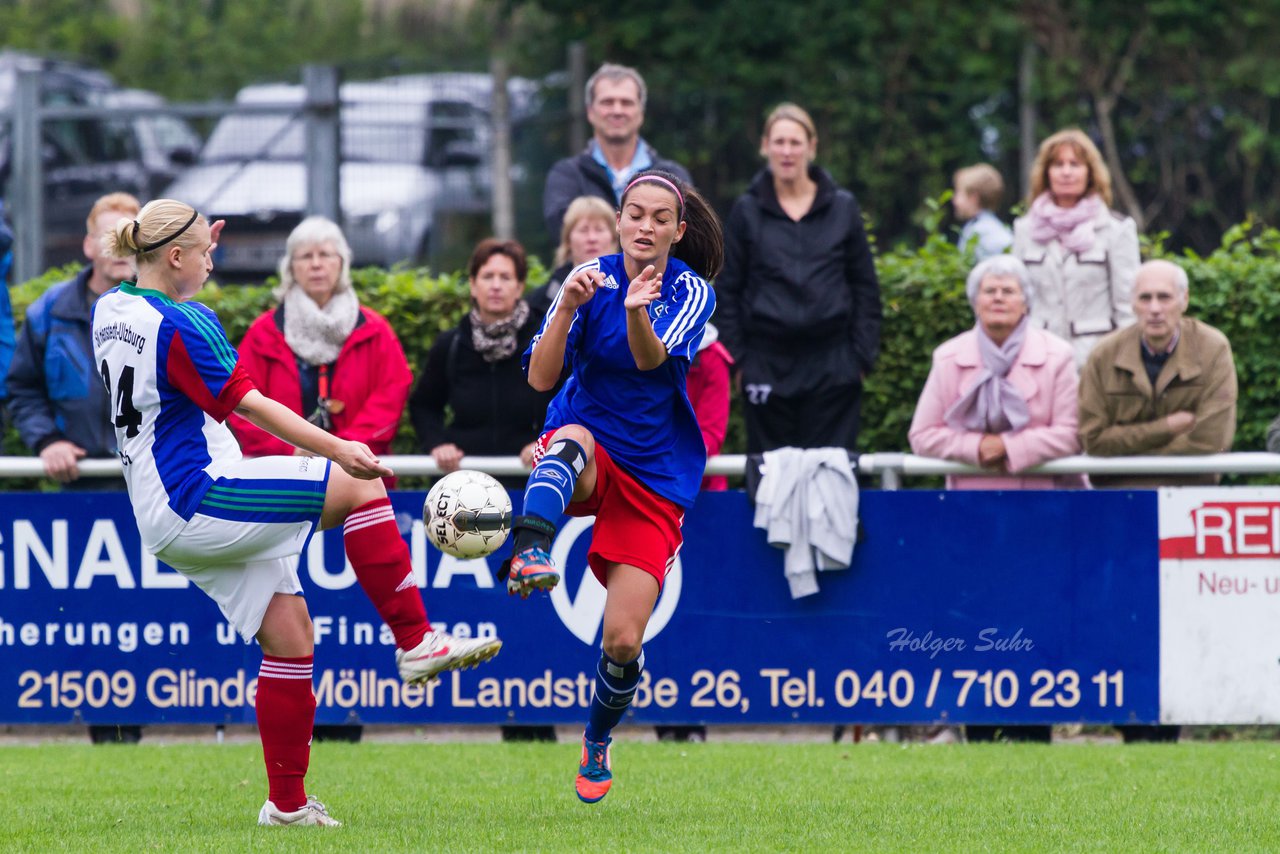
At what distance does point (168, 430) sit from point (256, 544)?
46cm

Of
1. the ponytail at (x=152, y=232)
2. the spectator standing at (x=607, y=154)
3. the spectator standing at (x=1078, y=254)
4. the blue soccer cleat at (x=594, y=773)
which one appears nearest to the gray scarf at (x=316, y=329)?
the spectator standing at (x=607, y=154)

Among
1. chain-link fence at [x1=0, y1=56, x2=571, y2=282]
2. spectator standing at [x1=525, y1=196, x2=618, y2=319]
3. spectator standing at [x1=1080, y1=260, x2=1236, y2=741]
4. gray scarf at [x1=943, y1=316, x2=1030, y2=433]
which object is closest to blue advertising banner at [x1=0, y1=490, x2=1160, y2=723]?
spectator standing at [x1=1080, y1=260, x2=1236, y2=741]

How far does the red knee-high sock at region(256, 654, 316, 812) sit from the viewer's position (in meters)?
6.75

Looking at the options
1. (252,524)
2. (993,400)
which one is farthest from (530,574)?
(993,400)

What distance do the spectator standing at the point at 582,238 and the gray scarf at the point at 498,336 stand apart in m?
0.13

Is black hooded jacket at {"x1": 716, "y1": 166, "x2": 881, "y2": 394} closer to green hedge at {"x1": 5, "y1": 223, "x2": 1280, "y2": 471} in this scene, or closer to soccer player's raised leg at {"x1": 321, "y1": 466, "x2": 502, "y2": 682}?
green hedge at {"x1": 5, "y1": 223, "x2": 1280, "y2": 471}

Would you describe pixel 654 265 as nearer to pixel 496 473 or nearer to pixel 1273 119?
pixel 496 473

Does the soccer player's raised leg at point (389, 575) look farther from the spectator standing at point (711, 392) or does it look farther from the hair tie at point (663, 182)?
the spectator standing at point (711, 392)

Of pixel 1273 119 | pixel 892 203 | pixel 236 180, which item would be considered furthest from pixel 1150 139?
pixel 236 180

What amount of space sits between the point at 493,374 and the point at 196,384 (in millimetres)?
3192

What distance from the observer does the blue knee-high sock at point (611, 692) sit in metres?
6.85

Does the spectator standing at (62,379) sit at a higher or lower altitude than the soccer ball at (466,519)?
higher

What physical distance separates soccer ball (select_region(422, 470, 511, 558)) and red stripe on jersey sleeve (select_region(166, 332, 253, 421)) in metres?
0.74

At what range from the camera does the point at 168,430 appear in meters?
6.47
